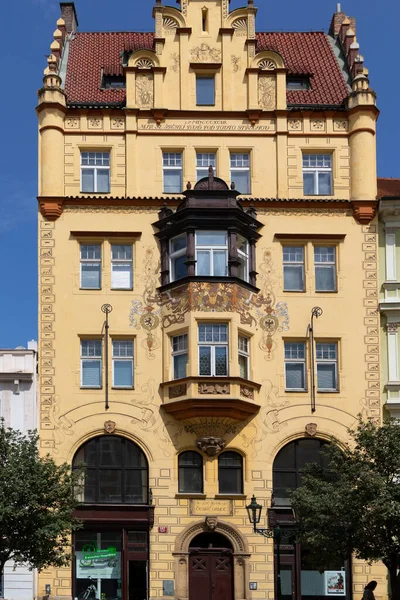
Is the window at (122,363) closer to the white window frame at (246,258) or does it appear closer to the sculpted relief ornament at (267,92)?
the white window frame at (246,258)

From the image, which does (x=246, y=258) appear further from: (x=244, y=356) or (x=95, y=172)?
(x=95, y=172)

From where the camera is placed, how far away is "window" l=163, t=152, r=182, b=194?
48062mm

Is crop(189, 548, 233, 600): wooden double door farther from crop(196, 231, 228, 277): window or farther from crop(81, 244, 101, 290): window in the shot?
crop(81, 244, 101, 290): window

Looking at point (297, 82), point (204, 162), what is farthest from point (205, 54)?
point (204, 162)

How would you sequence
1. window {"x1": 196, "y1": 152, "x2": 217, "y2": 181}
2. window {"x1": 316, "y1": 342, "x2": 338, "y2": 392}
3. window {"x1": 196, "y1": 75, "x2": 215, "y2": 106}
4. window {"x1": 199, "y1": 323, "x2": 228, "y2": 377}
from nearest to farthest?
window {"x1": 199, "y1": 323, "x2": 228, "y2": 377}
window {"x1": 316, "y1": 342, "x2": 338, "y2": 392}
window {"x1": 196, "y1": 152, "x2": 217, "y2": 181}
window {"x1": 196, "y1": 75, "x2": 215, "y2": 106}

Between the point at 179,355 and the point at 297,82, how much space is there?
13396 mm

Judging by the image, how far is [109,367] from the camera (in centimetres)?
4578

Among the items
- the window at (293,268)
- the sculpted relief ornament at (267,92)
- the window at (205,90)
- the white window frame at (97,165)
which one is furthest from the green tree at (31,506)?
the sculpted relief ornament at (267,92)

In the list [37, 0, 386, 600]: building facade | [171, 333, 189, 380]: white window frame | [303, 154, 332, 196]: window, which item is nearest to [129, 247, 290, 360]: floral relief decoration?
[37, 0, 386, 600]: building facade

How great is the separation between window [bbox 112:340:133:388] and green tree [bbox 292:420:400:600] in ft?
30.7

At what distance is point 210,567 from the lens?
44.6 meters

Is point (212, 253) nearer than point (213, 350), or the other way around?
point (213, 350)

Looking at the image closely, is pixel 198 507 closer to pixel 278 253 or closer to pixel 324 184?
pixel 278 253

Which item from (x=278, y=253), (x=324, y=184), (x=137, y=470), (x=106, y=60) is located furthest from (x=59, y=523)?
(x=106, y=60)
